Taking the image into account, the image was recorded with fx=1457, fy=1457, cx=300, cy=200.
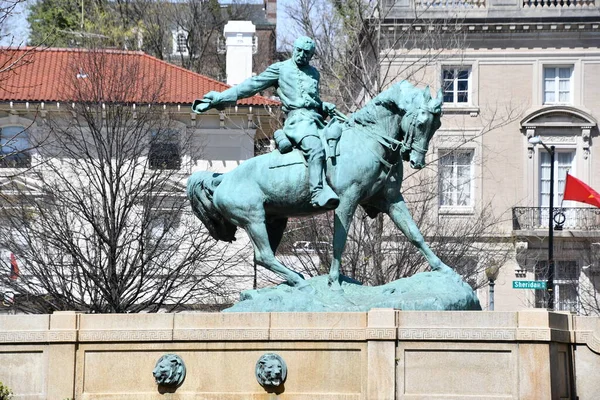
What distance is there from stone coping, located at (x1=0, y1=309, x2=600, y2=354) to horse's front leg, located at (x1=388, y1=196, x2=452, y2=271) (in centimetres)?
141

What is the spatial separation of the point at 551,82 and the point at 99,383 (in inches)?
1312

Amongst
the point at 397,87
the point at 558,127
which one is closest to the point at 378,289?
the point at 397,87

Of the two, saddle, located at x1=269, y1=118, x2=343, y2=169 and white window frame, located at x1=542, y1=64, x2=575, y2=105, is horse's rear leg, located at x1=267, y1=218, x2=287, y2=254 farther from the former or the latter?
white window frame, located at x1=542, y1=64, x2=575, y2=105

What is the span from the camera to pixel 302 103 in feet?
60.1

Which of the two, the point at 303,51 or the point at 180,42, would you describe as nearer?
the point at 303,51

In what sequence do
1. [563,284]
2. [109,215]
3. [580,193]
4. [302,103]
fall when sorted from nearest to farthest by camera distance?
1. [302,103]
2. [109,215]
3. [580,193]
4. [563,284]

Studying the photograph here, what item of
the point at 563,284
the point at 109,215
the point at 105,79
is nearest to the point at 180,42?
the point at 563,284

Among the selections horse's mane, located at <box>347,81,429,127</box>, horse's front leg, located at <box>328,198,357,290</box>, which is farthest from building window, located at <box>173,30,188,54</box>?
horse's front leg, located at <box>328,198,357,290</box>

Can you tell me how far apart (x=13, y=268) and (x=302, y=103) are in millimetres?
19644

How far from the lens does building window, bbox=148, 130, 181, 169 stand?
127 feet

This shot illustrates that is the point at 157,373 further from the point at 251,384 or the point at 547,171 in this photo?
the point at 547,171

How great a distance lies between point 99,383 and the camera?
17359mm

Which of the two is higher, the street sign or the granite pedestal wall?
the street sign

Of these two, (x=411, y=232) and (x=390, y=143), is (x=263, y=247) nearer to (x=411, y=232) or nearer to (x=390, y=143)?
(x=411, y=232)
